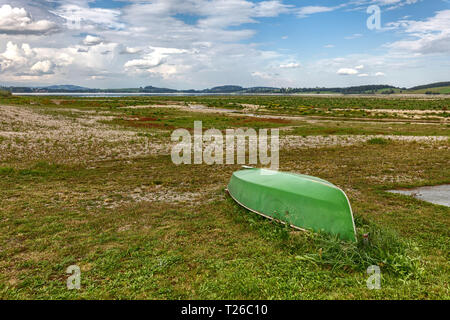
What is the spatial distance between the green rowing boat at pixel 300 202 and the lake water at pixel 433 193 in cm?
713

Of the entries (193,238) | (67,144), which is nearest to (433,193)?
(193,238)

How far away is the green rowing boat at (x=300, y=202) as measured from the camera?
7.82 m

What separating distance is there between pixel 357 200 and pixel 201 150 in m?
15.1

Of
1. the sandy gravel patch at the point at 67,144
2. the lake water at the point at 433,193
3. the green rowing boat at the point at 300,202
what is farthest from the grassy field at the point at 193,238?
the sandy gravel patch at the point at 67,144

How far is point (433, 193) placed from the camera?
13484 mm

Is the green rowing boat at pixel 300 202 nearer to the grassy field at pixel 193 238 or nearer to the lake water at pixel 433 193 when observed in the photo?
the grassy field at pixel 193 238

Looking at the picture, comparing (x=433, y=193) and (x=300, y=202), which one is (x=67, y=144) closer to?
(x=300, y=202)

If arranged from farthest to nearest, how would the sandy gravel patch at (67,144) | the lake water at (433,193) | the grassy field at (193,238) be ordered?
the sandy gravel patch at (67,144), the lake water at (433,193), the grassy field at (193,238)

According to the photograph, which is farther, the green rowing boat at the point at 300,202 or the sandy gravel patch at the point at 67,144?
the sandy gravel patch at the point at 67,144

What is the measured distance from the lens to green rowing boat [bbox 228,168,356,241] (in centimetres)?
782

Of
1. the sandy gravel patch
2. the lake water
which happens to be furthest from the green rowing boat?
the sandy gravel patch

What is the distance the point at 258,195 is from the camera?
33.1 ft

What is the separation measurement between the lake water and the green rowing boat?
713 centimetres
